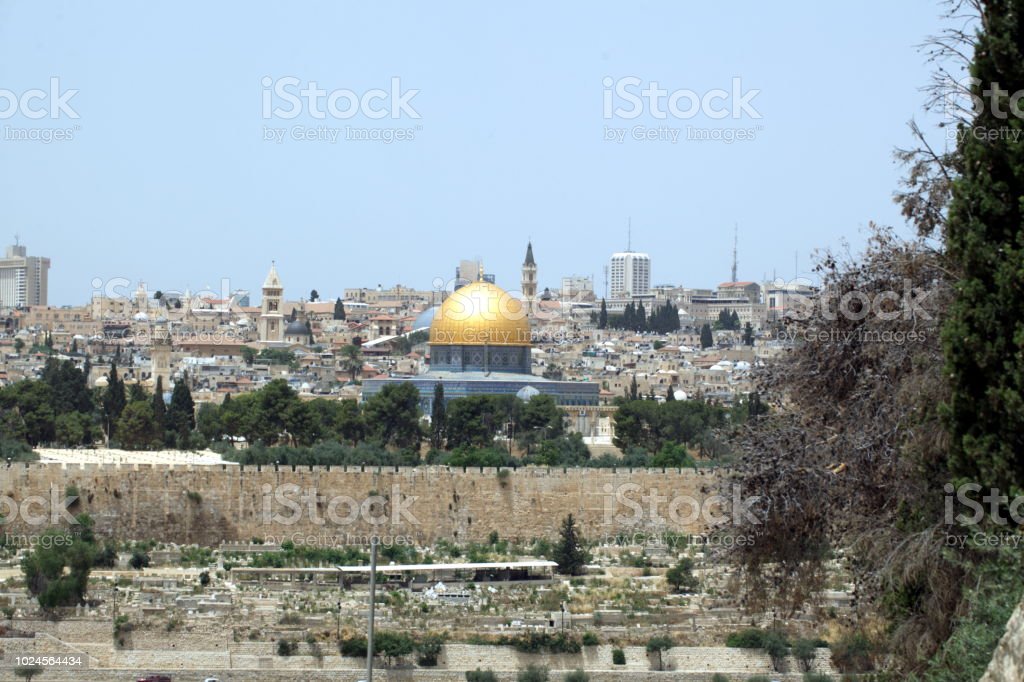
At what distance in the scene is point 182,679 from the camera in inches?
863

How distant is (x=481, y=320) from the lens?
203 feet

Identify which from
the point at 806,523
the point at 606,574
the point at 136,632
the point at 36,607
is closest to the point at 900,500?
the point at 806,523

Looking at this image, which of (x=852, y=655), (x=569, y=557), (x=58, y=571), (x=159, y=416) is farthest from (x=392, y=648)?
(x=159, y=416)

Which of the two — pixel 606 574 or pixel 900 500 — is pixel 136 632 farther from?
pixel 900 500

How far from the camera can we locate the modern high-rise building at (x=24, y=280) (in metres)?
176

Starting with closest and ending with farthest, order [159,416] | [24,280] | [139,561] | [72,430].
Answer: [139,561]
[159,416]
[72,430]
[24,280]

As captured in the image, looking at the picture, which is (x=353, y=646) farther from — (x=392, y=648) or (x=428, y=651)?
(x=428, y=651)

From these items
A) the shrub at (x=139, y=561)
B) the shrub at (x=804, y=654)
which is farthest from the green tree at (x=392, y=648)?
the shrub at (x=139, y=561)

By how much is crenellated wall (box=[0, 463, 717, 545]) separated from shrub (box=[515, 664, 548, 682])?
34.7ft

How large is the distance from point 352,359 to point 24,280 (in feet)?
302

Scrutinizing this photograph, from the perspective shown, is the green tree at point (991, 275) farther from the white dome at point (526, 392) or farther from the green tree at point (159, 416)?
the white dome at point (526, 392)

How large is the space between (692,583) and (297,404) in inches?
893

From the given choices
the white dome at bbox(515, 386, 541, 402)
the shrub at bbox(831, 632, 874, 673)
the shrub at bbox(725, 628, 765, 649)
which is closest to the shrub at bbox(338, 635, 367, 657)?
the shrub at bbox(725, 628, 765, 649)

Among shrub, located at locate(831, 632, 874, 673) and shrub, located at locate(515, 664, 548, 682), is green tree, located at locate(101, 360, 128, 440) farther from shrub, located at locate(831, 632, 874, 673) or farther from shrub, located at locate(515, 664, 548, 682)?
shrub, located at locate(831, 632, 874, 673)
